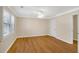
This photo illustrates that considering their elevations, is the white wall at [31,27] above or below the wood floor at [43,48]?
above

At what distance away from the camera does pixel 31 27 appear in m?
9.28

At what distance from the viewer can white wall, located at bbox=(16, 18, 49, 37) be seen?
27.6 feet

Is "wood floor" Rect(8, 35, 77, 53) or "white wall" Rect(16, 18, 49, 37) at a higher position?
"white wall" Rect(16, 18, 49, 37)

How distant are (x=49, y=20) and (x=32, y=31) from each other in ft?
7.11

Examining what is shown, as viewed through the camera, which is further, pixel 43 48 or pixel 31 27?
pixel 31 27

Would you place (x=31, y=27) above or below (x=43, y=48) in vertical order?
above

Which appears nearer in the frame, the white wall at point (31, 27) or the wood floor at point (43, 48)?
the wood floor at point (43, 48)

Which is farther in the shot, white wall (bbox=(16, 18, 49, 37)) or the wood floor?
white wall (bbox=(16, 18, 49, 37))

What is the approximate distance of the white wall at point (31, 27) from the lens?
840cm
